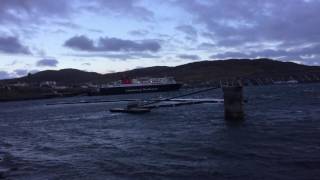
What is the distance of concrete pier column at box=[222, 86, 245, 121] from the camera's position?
1935 inches

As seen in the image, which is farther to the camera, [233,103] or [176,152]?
[233,103]

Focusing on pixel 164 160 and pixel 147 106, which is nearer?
pixel 164 160

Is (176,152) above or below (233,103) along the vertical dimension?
below

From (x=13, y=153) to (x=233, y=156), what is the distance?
15963mm

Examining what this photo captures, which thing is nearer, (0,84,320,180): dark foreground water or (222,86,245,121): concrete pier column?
(0,84,320,180): dark foreground water

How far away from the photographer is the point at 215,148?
32594 mm

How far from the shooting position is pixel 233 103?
50312 mm

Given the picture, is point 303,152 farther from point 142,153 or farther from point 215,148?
point 142,153

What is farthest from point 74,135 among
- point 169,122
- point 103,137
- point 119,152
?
point 119,152

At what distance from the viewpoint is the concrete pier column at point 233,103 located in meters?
Answer: 49.2

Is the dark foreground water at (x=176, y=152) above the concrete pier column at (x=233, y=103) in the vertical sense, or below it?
below

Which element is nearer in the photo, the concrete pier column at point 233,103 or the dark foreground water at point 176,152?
the dark foreground water at point 176,152

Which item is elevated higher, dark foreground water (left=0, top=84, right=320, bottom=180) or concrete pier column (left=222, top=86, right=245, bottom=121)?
concrete pier column (left=222, top=86, right=245, bottom=121)

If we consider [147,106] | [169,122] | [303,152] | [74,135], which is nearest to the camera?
[303,152]
